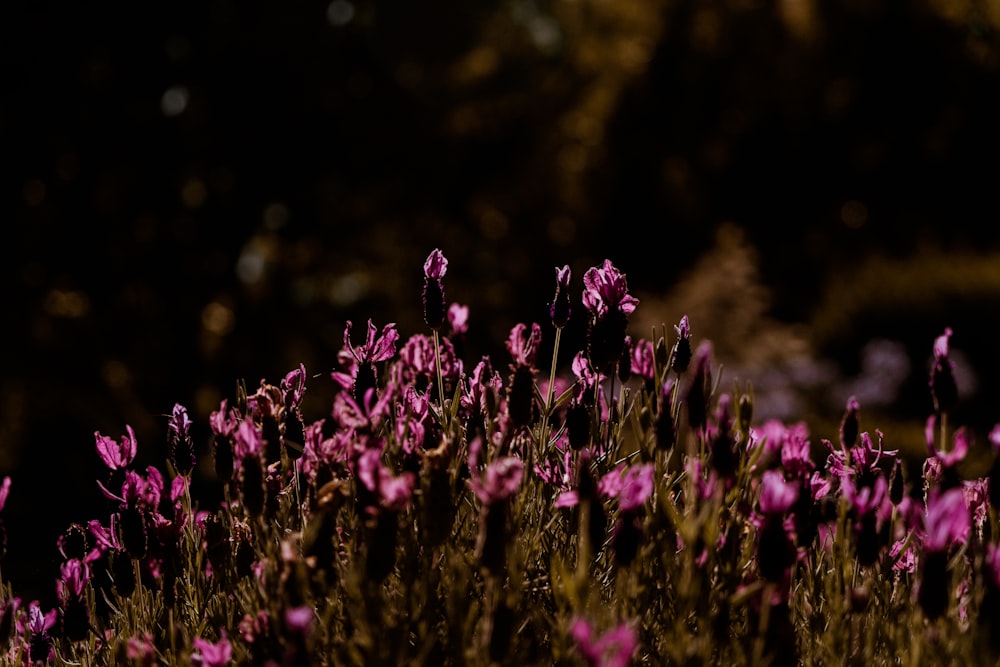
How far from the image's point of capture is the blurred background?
8469mm

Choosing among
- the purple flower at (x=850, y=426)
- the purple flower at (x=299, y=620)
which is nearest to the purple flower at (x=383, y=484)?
the purple flower at (x=299, y=620)

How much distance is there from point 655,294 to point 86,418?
10.2 meters

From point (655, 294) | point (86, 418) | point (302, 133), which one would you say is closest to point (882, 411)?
point (302, 133)

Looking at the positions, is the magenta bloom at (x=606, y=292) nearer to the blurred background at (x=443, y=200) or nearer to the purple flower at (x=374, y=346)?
the blurred background at (x=443, y=200)

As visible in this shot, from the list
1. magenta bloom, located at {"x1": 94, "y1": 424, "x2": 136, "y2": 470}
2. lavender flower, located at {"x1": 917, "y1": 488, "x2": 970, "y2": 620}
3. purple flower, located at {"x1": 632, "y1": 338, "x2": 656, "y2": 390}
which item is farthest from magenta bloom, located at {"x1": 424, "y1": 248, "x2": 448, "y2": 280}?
lavender flower, located at {"x1": 917, "y1": 488, "x2": 970, "y2": 620}

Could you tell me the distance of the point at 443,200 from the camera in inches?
527

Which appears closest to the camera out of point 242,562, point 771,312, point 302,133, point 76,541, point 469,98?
point 242,562

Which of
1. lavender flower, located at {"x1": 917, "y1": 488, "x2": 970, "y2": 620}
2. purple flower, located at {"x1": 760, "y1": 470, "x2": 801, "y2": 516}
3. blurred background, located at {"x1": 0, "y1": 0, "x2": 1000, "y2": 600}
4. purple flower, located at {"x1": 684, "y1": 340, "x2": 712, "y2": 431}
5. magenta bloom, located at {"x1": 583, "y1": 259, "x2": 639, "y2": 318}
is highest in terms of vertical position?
blurred background, located at {"x1": 0, "y1": 0, "x2": 1000, "y2": 600}

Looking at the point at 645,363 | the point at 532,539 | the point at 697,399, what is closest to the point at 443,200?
the point at 645,363

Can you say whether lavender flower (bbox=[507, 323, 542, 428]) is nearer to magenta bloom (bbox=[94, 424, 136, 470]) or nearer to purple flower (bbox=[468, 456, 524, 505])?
purple flower (bbox=[468, 456, 524, 505])

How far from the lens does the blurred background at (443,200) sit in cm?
847

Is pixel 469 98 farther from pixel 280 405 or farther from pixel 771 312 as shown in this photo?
pixel 280 405

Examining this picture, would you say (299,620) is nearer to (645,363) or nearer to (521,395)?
(521,395)

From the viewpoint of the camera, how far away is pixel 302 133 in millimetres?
9797
